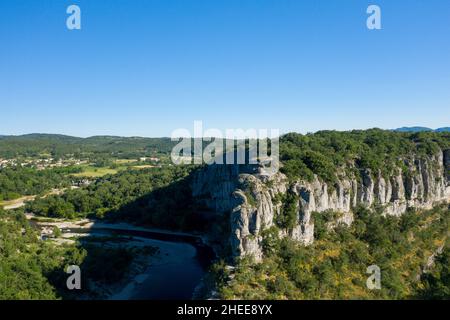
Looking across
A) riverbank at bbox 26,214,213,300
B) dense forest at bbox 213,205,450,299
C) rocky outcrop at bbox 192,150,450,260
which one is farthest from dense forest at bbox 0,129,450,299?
riverbank at bbox 26,214,213,300

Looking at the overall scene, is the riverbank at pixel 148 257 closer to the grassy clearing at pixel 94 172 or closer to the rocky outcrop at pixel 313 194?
the rocky outcrop at pixel 313 194

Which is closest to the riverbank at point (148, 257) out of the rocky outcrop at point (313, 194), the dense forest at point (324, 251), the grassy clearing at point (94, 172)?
the dense forest at point (324, 251)

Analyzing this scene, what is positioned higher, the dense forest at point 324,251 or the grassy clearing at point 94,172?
the grassy clearing at point 94,172


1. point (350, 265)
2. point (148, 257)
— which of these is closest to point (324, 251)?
point (350, 265)

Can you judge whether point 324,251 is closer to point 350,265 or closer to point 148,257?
point 350,265
